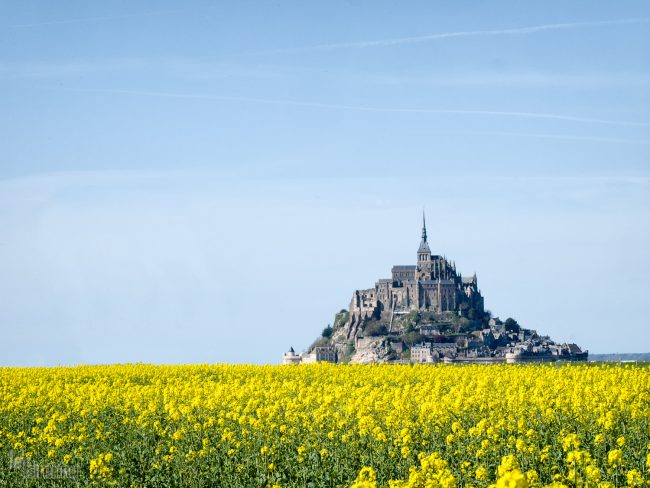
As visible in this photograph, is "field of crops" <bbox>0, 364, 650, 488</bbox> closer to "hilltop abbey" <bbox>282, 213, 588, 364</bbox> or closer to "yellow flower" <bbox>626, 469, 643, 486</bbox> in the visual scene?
"yellow flower" <bbox>626, 469, 643, 486</bbox>

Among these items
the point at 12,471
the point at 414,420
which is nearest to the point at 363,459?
the point at 414,420

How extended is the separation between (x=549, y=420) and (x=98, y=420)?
33.3 feet

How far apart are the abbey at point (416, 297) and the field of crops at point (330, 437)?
481 ft

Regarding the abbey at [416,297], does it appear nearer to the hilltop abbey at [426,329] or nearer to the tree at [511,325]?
the hilltop abbey at [426,329]

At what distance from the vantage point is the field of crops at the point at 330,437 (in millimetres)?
15688

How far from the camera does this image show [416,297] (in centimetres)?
17100

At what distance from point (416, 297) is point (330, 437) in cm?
15470

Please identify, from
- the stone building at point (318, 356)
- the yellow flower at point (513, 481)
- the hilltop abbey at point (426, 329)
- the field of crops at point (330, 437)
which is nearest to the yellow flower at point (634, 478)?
the field of crops at point (330, 437)

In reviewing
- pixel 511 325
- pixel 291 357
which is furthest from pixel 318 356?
pixel 511 325

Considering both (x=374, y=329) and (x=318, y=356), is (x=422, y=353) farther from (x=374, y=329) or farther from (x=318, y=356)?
(x=318, y=356)

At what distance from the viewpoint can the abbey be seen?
171000 millimetres

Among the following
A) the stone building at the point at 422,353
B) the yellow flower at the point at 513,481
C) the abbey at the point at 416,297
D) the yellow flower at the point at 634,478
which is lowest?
the yellow flower at the point at 634,478

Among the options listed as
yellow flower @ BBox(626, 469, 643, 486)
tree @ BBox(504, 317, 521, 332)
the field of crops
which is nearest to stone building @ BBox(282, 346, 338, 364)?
tree @ BBox(504, 317, 521, 332)

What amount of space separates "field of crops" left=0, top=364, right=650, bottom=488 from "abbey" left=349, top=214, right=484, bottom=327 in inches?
5773
